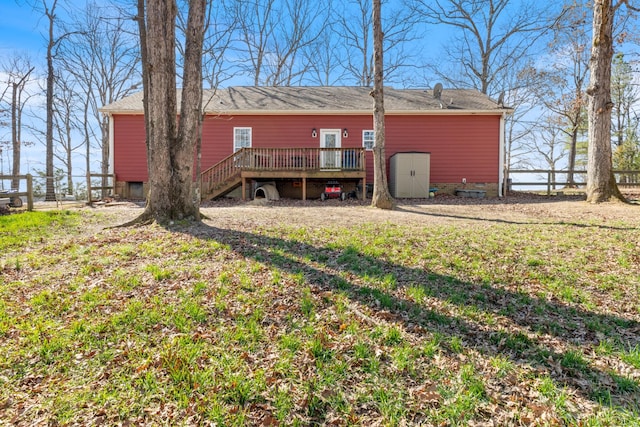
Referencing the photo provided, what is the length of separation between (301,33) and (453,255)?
69.8 feet

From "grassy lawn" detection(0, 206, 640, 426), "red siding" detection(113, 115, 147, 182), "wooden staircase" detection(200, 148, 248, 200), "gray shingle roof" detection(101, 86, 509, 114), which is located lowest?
"grassy lawn" detection(0, 206, 640, 426)

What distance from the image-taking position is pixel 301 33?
2148cm

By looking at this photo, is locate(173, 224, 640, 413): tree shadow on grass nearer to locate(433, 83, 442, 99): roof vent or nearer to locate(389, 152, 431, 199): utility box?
locate(389, 152, 431, 199): utility box

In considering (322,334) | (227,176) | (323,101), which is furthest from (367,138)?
(322,334)

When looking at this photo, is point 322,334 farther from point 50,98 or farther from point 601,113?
point 50,98

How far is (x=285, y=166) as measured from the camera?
1217 centimetres

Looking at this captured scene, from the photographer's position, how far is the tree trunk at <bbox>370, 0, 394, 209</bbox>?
900 cm

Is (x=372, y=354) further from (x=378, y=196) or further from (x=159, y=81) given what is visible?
(x=378, y=196)

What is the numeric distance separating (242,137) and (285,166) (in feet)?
11.0

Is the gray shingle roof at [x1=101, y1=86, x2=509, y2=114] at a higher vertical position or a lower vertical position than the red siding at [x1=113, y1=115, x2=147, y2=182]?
higher

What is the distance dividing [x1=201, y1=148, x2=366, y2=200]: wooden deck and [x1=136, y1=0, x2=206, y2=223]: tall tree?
216 inches

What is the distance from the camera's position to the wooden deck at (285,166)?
11930mm

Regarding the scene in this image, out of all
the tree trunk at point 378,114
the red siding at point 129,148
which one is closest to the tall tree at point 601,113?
the tree trunk at point 378,114

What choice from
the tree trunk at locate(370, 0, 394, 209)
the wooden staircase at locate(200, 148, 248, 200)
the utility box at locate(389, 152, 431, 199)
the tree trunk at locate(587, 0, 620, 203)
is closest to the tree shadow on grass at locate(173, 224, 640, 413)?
the tree trunk at locate(370, 0, 394, 209)
